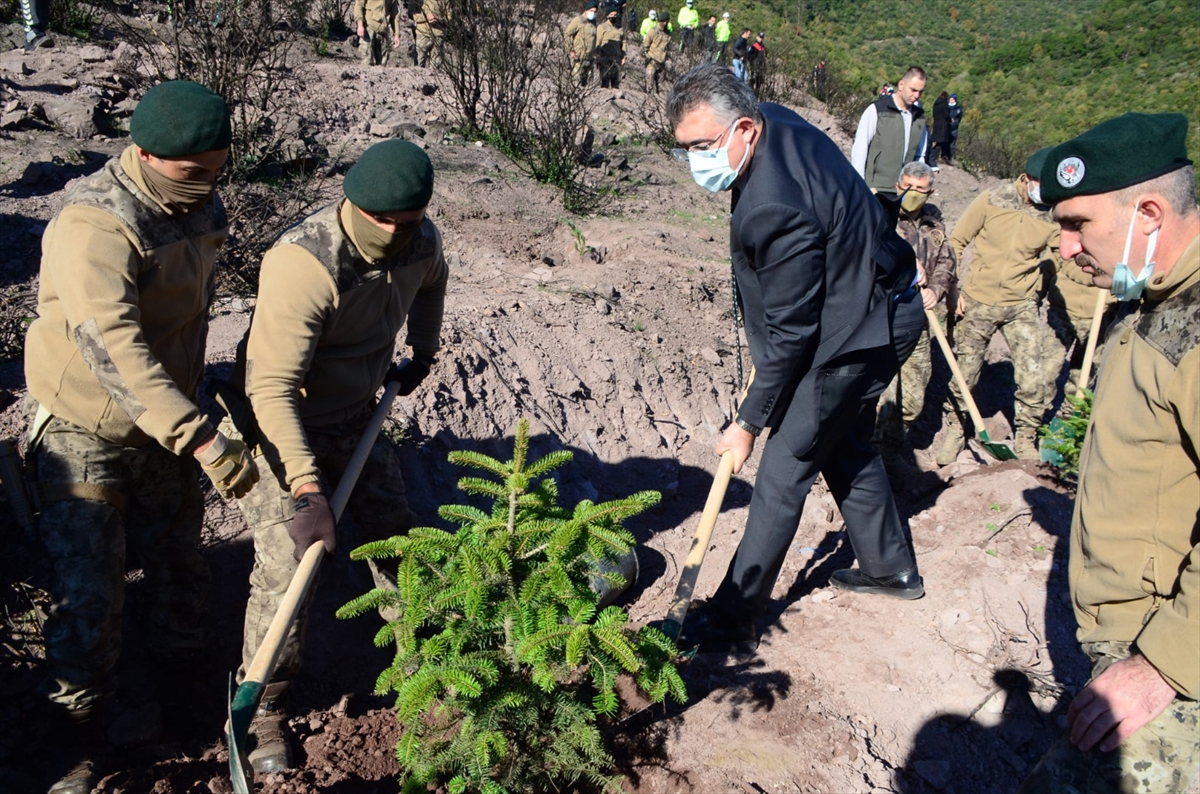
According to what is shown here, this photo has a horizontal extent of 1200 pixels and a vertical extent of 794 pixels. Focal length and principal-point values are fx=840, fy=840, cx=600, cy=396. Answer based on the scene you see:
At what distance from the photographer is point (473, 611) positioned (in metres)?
2.16

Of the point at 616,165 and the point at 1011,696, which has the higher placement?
the point at 616,165

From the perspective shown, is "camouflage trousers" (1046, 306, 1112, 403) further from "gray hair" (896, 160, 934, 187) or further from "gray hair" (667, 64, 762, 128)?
"gray hair" (667, 64, 762, 128)

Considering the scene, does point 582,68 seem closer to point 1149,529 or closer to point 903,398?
point 903,398

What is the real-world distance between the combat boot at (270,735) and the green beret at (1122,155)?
2.74m

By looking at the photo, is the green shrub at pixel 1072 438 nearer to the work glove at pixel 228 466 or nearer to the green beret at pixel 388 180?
the green beret at pixel 388 180

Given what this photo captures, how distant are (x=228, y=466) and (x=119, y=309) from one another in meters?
0.54

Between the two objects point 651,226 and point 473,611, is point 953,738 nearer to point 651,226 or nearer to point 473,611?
point 473,611

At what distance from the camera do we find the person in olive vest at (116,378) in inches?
94.6

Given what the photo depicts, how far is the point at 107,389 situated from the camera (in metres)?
2.45

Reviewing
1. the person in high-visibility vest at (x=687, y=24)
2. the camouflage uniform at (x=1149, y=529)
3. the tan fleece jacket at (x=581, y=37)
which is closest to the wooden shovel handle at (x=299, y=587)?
the camouflage uniform at (x=1149, y=529)

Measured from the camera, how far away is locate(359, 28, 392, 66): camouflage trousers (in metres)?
12.5

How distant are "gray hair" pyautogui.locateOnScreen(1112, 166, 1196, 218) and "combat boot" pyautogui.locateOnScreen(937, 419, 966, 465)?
168 inches

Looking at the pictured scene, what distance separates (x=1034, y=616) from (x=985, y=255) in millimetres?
2893

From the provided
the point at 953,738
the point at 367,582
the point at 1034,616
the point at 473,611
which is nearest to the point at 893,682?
the point at 953,738
